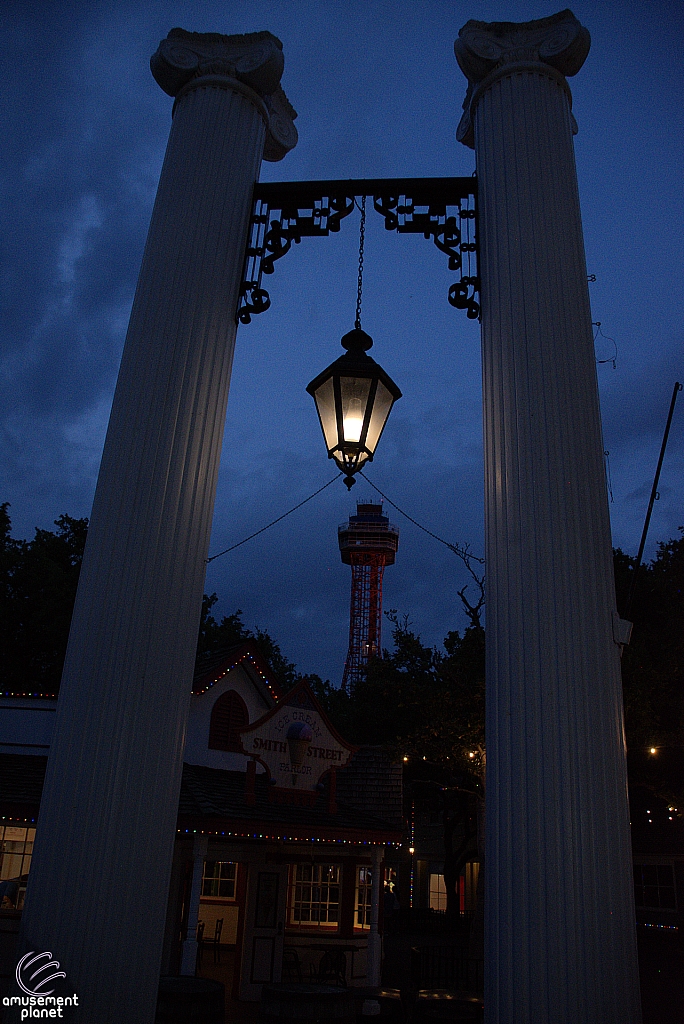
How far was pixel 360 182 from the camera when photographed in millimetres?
4215

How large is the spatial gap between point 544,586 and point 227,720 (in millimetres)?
10946

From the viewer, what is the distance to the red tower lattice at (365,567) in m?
60.4

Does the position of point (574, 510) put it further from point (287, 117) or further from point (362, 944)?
point (362, 944)

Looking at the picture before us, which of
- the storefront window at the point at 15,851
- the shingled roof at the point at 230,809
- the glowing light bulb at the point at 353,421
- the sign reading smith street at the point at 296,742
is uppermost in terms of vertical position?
the glowing light bulb at the point at 353,421

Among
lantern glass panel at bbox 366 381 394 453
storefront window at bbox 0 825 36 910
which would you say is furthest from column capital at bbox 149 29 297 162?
storefront window at bbox 0 825 36 910

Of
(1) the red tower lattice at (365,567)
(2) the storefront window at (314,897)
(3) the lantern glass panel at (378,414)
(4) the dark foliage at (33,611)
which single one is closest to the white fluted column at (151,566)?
(3) the lantern glass panel at (378,414)

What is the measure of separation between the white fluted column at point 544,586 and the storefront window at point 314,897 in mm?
11373

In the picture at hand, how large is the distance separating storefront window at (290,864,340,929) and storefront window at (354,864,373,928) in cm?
51

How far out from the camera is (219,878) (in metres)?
13.6

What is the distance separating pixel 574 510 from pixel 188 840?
1052 cm

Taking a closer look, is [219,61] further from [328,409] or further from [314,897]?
[314,897]

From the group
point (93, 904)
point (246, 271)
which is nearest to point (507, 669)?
point (93, 904)

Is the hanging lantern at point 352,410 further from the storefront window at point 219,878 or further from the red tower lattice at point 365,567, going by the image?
the red tower lattice at point 365,567

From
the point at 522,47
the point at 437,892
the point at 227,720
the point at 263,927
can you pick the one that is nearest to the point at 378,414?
the point at 522,47
